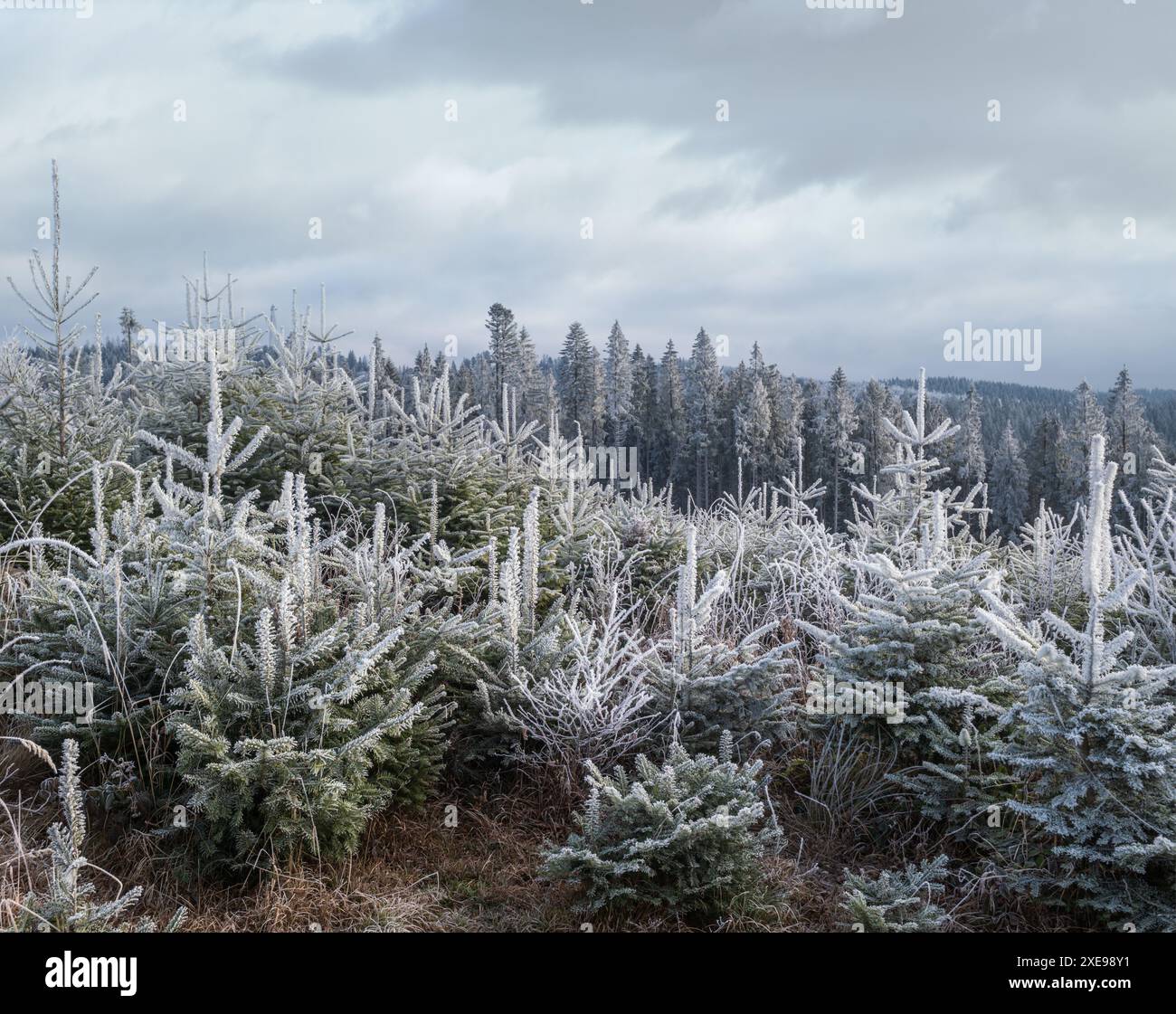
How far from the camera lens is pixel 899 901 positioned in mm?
3248

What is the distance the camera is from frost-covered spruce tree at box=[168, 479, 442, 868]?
130 inches

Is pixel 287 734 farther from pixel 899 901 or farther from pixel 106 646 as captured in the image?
pixel 899 901

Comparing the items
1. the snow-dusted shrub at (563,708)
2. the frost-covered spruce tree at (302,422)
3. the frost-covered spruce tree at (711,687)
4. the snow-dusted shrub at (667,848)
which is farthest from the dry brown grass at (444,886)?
the frost-covered spruce tree at (302,422)

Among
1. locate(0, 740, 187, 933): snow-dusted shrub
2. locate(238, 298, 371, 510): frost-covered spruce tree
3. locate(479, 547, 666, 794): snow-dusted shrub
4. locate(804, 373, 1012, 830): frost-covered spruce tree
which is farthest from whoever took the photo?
locate(238, 298, 371, 510): frost-covered spruce tree

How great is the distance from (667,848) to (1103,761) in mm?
1871

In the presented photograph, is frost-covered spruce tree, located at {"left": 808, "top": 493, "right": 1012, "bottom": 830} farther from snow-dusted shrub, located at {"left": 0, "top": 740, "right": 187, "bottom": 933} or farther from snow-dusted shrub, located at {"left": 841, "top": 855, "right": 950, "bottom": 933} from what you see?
snow-dusted shrub, located at {"left": 0, "top": 740, "right": 187, "bottom": 933}

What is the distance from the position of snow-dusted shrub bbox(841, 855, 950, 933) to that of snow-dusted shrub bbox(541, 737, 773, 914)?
43cm

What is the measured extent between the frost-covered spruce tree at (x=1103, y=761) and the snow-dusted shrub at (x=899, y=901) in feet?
1.69

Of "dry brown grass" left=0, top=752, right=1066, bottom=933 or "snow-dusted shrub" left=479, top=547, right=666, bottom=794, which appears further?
"snow-dusted shrub" left=479, top=547, right=666, bottom=794

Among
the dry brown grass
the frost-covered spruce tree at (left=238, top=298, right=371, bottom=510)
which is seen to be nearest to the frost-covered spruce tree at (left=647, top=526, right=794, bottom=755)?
the dry brown grass

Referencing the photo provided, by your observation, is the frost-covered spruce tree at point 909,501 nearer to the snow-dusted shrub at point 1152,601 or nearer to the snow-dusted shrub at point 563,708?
the snow-dusted shrub at point 1152,601

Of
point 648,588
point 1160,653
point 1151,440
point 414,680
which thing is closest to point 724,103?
point 648,588

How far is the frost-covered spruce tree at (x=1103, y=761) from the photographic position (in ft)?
10.8
